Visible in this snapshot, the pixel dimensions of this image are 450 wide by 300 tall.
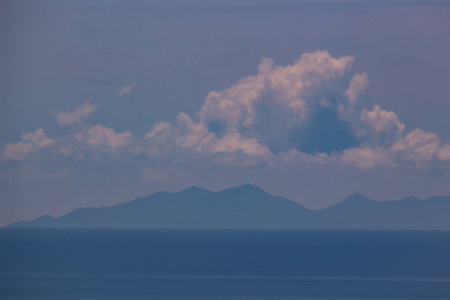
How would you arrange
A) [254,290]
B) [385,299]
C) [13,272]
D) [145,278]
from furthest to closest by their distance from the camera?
[13,272] < [145,278] < [254,290] < [385,299]

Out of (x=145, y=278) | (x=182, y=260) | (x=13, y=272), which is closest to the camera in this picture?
(x=145, y=278)

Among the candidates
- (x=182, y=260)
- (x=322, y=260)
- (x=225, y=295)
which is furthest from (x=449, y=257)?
(x=225, y=295)

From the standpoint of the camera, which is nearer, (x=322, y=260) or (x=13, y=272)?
(x=13, y=272)

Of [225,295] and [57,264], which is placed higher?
[57,264]

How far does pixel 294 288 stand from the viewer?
2198 cm

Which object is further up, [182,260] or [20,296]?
[182,260]

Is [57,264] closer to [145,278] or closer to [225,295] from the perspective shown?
[145,278]

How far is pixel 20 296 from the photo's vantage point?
19750 mm

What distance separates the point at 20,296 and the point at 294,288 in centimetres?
917

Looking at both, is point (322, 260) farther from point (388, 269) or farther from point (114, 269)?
point (114, 269)

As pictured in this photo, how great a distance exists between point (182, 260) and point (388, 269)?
436 inches

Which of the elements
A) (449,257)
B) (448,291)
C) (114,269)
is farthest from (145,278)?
(449,257)

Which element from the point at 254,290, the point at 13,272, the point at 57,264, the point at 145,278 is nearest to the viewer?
the point at 254,290

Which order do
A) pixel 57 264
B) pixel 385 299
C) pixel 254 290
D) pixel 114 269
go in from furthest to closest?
pixel 57 264
pixel 114 269
pixel 254 290
pixel 385 299
